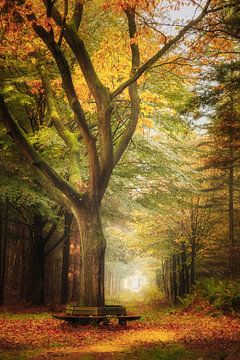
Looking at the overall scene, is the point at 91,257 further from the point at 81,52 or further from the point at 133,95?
the point at 81,52

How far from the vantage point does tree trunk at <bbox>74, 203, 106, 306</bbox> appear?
11.2 metres

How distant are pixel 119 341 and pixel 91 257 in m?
2.96

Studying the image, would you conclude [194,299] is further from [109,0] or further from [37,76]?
[109,0]

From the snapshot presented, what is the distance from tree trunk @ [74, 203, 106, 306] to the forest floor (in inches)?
34.5

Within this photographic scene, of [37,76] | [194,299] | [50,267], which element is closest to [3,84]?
[37,76]

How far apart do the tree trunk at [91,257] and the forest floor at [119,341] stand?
2.87ft

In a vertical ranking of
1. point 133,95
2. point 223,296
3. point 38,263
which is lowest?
point 223,296

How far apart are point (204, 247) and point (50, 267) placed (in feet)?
41.8

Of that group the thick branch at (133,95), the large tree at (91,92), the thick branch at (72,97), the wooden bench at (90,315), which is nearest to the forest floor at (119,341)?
the wooden bench at (90,315)

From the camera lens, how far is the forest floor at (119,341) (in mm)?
7238

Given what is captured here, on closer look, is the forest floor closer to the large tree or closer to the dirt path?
the dirt path

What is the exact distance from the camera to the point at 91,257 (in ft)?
37.2

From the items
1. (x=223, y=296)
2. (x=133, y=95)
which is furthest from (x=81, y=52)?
→ (x=223, y=296)

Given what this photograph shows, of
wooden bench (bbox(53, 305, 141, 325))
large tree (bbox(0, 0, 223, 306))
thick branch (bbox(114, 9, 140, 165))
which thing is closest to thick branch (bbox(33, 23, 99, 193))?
large tree (bbox(0, 0, 223, 306))
